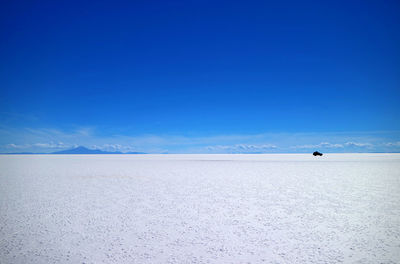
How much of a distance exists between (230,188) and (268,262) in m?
5.35

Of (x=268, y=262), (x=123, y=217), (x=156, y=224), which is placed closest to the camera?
(x=268, y=262)

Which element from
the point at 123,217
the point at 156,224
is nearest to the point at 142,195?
the point at 123,217

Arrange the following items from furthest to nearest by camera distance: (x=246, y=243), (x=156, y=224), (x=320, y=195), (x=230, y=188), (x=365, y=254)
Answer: (x=230, y=188)
(x=320, y=195)
(x=156, y=224)
(x=246, y=243)
(x=365, y=254)

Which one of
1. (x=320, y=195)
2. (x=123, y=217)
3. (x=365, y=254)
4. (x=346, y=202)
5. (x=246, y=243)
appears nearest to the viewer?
(x=365, y=254)

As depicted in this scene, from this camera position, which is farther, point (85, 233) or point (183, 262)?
point (85, 233)

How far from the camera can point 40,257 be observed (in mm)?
3242

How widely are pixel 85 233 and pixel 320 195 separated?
6218 mm

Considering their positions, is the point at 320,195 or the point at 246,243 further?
the point at 320,195

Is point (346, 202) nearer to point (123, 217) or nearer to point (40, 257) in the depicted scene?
point (123, 217)

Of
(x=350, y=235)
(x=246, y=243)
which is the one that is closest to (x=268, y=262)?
(x=246, y=243)

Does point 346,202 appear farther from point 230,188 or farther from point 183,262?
point 183,262

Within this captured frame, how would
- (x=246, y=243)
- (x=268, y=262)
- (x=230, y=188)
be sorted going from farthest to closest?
(x=230, y=188) < (x=246, y=243) < (x=268, y=262)

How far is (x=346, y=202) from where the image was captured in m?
6.11

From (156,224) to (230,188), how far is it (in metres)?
4.28
